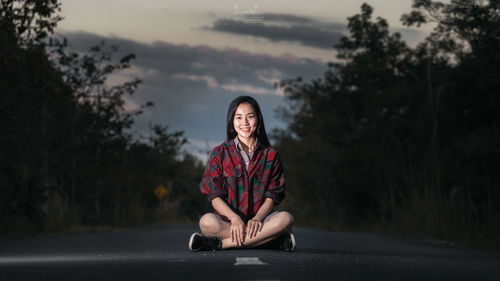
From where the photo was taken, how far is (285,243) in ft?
34.0

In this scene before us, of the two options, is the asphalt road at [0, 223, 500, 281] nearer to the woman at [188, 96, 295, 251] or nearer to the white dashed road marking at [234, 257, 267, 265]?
the white dashed road marking at [234, 257, 267, 265]

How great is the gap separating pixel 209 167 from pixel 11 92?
12.4m

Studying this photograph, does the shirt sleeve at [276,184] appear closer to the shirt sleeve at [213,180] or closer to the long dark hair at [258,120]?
the long dark hair at [258,120]

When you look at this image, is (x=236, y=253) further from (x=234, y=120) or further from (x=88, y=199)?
(x=88, y=199)

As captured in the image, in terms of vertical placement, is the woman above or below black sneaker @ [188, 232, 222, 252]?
above

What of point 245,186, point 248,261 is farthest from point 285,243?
point 248,261

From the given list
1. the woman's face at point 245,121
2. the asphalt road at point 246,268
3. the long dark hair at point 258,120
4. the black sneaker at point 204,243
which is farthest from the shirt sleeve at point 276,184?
the black sneaker at point 204,243

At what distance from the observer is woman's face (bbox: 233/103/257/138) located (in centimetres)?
1009

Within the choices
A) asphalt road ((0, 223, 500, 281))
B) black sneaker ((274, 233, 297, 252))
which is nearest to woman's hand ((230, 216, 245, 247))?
asphalt road ((0, 223, 500, 281))

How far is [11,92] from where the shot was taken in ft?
70.0

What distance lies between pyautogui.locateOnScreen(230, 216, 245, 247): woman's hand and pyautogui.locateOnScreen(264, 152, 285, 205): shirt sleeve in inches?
19.7

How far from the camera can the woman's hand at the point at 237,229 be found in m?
9.63

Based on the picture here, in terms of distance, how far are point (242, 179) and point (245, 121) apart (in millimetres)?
637

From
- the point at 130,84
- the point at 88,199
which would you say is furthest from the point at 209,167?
the point at 88,199
